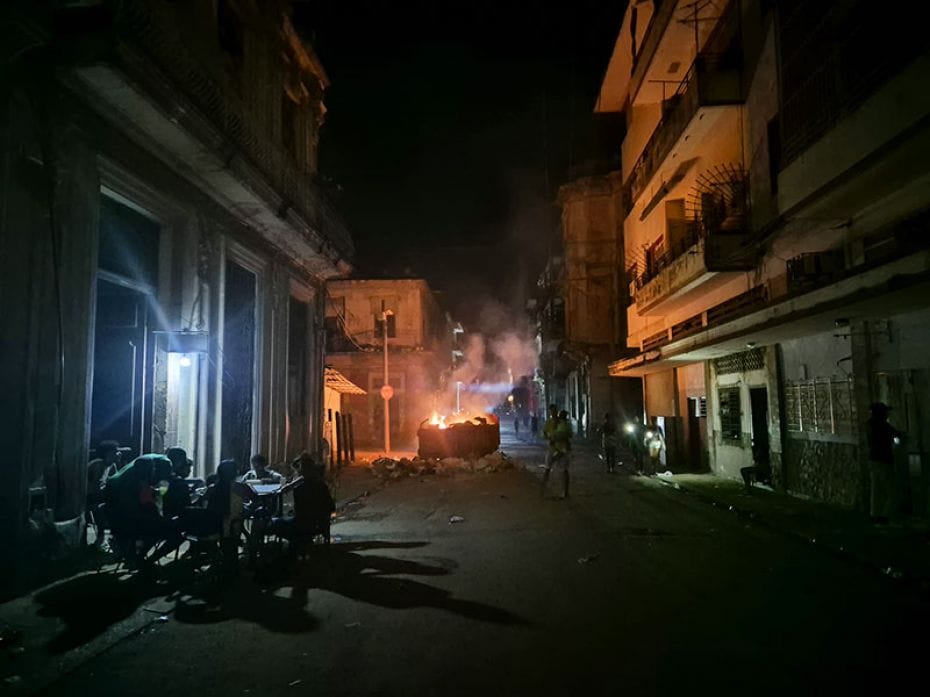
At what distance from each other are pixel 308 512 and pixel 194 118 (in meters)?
5.66

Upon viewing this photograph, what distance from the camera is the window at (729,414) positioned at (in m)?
15.6

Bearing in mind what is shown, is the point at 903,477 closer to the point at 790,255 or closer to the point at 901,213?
the point at 901,213

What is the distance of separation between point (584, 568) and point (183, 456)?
5470 millimetres

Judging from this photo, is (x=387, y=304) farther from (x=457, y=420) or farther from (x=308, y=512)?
(x=308, y=512)

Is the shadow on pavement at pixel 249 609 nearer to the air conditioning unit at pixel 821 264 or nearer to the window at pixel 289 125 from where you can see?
the air conditioning unit at pixel 821 264

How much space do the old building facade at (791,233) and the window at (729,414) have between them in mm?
58

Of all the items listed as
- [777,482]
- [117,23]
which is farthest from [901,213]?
[117,23]

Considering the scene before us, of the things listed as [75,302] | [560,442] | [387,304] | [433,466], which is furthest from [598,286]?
[75,302]

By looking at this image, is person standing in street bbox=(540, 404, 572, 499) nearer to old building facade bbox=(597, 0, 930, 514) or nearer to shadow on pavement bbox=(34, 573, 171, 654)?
old building facade bbox=(597, 0, 930, 514)

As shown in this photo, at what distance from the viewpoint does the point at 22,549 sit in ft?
20.1

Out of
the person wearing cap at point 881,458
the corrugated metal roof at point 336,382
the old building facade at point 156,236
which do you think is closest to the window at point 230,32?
the old building facade at point 156,236

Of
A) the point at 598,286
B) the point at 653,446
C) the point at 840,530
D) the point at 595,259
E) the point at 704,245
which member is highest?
the point at 595,259

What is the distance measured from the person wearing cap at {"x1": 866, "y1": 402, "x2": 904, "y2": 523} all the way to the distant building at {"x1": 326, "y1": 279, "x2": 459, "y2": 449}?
79.6ft

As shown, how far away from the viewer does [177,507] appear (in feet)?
22.9
